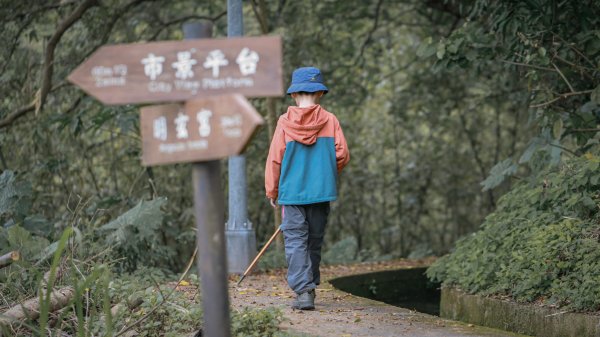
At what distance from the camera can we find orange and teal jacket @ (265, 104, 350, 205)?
642 cm

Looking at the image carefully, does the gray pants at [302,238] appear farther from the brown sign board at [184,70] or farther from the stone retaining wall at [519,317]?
the brown sign board at [184,70]

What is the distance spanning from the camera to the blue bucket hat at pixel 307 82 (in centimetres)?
639

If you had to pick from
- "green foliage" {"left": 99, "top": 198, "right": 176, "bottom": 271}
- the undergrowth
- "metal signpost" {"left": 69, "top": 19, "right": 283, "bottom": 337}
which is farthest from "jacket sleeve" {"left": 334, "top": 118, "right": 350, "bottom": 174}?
"metal signpost" {"left": 69, "top": 19, "right": 283, "bottom": 337}

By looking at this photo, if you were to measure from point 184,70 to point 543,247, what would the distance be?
12.3 feet

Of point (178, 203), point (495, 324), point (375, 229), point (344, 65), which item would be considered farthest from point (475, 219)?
point (495, 324)

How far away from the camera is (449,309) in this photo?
734cm

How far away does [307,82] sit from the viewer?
6.42 m

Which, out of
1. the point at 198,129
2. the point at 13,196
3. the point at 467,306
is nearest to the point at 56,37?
the point at 13,196

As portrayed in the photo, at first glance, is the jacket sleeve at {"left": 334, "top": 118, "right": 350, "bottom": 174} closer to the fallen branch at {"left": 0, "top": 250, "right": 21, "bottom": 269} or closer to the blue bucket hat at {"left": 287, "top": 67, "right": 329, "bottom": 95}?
the blue bucket hat at {"left": 287, "top": 67, "right": 329, "bottom": 95}

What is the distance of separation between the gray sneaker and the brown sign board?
2.94m

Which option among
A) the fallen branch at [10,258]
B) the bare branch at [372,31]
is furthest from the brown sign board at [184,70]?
the bare branch at [372,31]

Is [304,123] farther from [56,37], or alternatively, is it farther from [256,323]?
[56,37]

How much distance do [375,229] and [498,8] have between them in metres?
8.51

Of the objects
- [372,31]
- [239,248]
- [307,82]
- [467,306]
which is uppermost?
[372,31]
